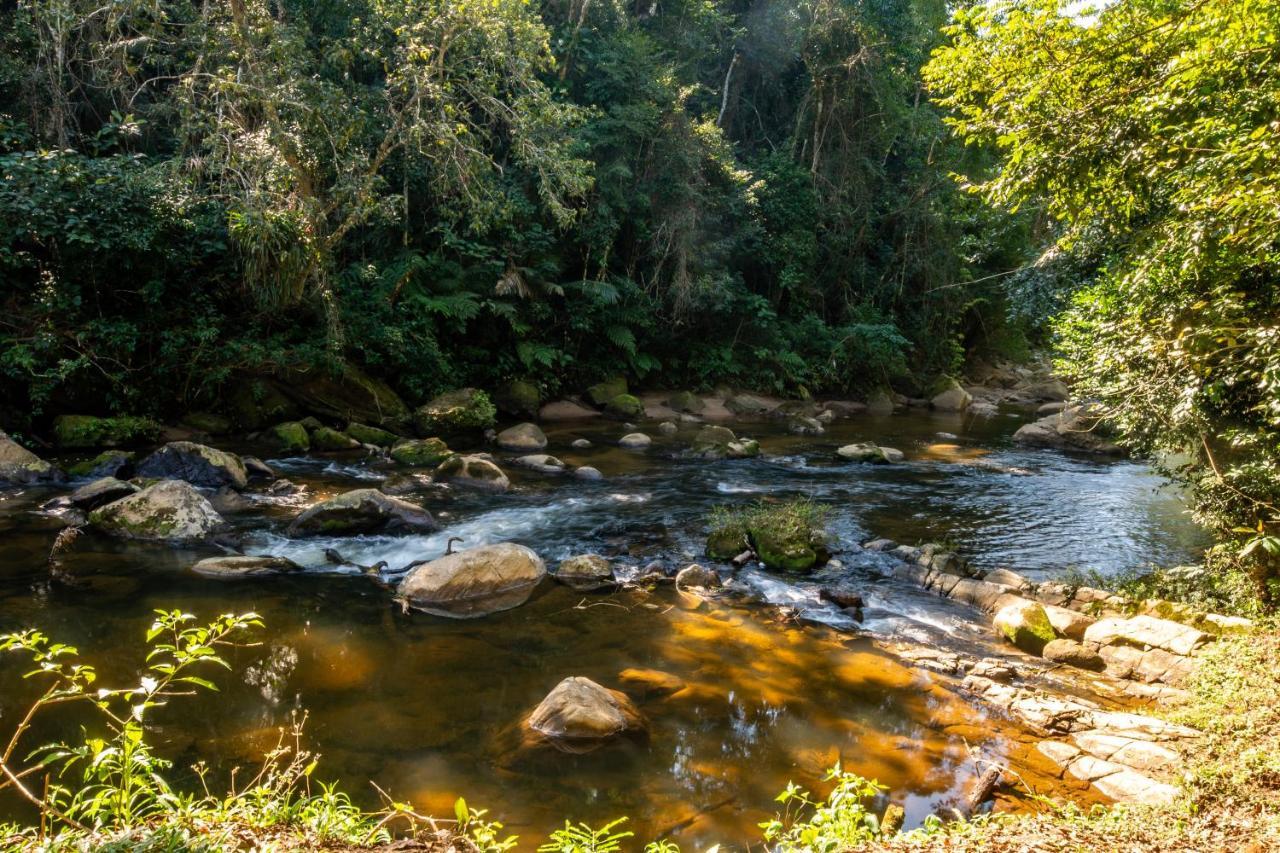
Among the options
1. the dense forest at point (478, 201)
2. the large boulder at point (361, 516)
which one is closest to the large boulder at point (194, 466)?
the large boulder at point (361, 516)

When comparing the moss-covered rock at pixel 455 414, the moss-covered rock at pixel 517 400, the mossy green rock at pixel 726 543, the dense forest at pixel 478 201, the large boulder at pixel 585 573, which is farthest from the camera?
the moss-covered rock at pixel 517 400

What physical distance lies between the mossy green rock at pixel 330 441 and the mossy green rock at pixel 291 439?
0.12m

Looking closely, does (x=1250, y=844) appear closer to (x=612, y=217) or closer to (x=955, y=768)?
(x=955, y=768)

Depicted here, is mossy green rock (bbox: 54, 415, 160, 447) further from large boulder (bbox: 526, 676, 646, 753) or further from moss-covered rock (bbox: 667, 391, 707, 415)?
moss-covered rock (bbox: 667, 391, 707, 415)

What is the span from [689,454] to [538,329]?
5022 mm

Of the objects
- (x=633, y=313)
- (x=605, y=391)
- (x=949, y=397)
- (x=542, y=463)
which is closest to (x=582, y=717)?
(x=542, y=463)

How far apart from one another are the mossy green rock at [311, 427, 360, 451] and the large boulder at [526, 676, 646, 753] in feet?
27.4

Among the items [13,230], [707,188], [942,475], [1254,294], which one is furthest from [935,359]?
[13,230]

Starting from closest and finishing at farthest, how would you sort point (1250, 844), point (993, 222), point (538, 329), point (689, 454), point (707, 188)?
point (1250, 844) < point (689, 454) < point (538, 329) < point (707, 188) < point (993, 222)

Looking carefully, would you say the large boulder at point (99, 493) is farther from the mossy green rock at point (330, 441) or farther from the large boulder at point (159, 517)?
the mossy green rock at point (330, 441)

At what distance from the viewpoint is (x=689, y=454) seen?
496 inches

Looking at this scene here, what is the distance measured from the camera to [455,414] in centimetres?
1298

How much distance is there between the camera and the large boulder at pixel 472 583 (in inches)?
239

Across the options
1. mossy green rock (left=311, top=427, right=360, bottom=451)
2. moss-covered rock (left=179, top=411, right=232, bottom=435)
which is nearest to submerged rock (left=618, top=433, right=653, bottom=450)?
mossy green rock (left=311, top=427, right=360, bottom=451)
